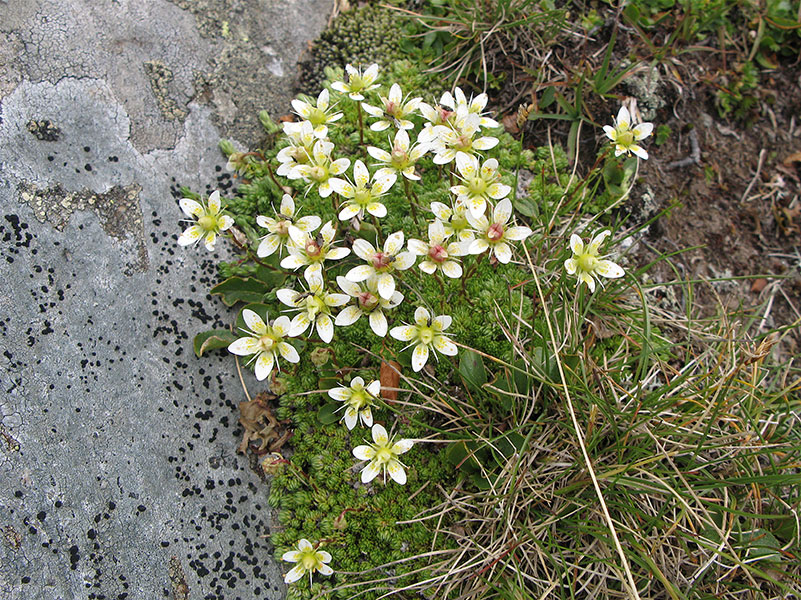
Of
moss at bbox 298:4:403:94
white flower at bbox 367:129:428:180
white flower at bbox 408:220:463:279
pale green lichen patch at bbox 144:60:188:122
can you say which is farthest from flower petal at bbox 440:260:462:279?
pale green lichen patch at bbox 144:60:188:122

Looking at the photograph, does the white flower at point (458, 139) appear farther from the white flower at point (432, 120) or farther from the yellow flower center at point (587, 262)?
the yellow flower center at point (587, 262)

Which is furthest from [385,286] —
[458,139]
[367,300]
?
[458,139]

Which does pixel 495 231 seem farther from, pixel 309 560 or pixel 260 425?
pixel 309 560

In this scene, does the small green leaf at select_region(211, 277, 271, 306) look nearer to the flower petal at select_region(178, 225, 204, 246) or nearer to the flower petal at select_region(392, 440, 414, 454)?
the flower petal at select_region(178, 225, 204, 246)

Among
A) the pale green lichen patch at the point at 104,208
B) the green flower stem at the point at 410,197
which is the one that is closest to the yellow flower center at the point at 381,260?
the green flower stem at the point at 410,197

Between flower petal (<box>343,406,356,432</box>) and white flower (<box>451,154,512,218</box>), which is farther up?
white flower (<box>451,154,512,218</box>)

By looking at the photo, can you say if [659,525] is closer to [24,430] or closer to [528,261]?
[528,261]
